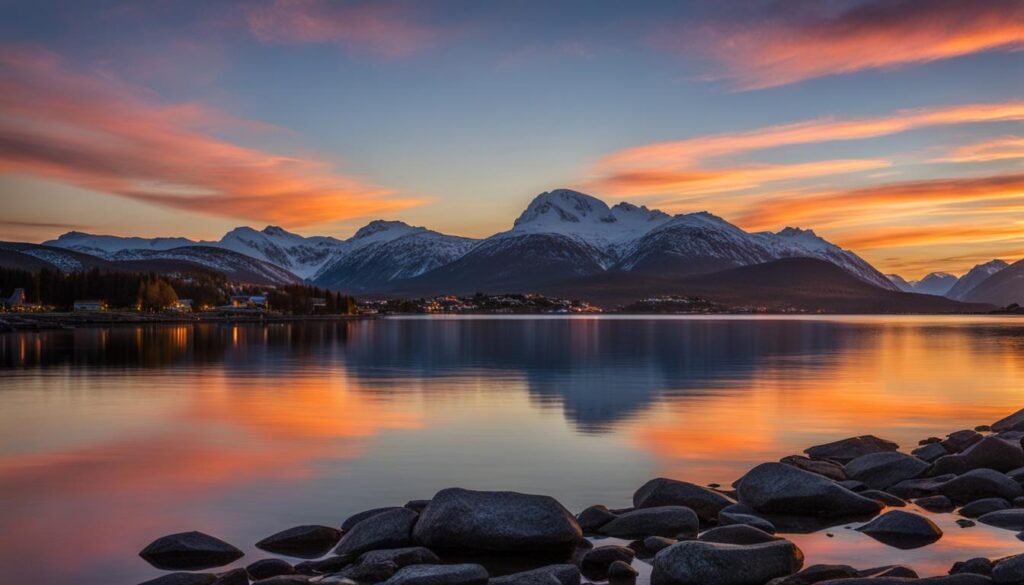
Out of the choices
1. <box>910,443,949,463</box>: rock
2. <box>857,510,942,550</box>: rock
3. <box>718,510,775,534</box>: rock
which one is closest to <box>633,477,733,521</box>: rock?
<box>718,510,775,534</box>: rock

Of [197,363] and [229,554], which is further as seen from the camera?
[197,363]

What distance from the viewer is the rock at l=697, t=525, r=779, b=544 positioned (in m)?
16.1

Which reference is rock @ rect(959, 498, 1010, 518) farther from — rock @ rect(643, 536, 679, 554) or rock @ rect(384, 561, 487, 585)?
rock @ rect(384, 561, 487, 585)

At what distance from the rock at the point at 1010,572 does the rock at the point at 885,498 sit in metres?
6.21

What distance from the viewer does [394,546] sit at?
53.7 feet

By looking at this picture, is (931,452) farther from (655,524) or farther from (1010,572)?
(1010,572)

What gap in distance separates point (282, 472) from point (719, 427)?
1629 cm

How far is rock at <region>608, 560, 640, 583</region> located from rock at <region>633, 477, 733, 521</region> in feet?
13.7

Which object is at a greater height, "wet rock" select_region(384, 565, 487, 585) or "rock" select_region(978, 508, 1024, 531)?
"wet rock" select_region(384, 565, 487, 585)

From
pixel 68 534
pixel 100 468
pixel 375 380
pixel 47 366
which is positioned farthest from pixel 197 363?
Result: pixel 68 534

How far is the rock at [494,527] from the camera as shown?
16453 millimetres

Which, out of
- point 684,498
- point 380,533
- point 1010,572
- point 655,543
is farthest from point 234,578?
point 1010,572

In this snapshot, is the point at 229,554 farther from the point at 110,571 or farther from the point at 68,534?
the point at 68,534

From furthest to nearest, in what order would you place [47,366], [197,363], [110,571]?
[197,363]
[47,366]
[110,571]
